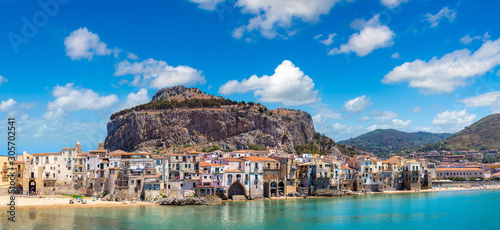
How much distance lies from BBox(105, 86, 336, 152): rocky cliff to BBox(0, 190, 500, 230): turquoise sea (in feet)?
272

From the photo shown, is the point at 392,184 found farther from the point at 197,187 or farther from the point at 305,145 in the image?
the point at 305,145

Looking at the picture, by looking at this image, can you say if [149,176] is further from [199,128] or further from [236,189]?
[199,128]

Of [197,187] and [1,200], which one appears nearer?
[1,200]

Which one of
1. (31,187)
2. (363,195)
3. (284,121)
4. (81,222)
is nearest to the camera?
(81,222)

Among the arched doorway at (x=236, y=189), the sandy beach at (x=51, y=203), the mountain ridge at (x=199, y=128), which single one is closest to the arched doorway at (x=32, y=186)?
the sandy beach at (x=51, y=203)

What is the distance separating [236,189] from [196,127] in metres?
82.6

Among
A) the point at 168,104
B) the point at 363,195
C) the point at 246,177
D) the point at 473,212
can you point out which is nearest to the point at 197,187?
the point at 246,177

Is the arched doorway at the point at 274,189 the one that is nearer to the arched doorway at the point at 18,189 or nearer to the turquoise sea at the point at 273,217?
the turquoise sea at the point at 273,217

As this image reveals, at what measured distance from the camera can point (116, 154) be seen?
252ft

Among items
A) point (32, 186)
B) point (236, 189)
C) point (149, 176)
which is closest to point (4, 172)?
point (32, 186)

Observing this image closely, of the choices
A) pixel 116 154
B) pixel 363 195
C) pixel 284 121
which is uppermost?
pixel 284 121

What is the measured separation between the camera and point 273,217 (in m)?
56.1

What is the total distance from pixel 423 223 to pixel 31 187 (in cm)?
6266

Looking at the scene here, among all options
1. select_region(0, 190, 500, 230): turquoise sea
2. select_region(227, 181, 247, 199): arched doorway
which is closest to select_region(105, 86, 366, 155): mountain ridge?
select_region(227, 181, 247, 199): arched doorway
